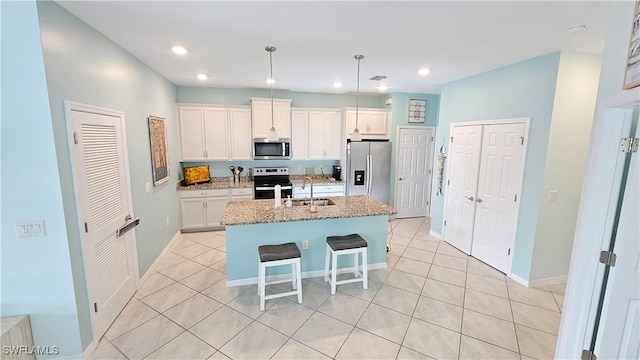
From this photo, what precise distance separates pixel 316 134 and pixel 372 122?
1.19 meters

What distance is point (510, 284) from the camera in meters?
3.21

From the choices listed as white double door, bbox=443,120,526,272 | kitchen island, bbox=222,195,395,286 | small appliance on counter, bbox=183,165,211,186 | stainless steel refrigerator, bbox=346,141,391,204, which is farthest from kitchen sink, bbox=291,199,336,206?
small appliance on counter, bbox=183,165,211,186

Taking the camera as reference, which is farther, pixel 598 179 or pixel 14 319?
pixel 14 319

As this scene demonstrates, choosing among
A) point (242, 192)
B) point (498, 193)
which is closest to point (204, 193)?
point (242, 192)

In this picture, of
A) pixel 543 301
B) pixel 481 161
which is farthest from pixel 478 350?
pixel 481 161

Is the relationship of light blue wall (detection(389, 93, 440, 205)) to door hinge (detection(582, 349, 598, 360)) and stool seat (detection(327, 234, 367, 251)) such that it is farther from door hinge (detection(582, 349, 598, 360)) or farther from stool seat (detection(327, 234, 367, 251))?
door hinge (detection(582, 349, 598, 360))

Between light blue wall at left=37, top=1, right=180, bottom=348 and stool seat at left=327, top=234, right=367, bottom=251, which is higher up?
light blue wall at left=37, top=1, right=180, bottom=348

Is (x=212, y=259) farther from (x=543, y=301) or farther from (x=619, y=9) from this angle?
(x=619, y=9)

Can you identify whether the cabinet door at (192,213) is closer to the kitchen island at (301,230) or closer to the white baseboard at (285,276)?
the kitchen island at (301,230)

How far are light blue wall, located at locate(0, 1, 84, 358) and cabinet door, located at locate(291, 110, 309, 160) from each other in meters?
3.78

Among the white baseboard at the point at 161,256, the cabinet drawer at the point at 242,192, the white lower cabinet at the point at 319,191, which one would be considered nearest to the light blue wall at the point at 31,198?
the white baseboard at the point at 161,256

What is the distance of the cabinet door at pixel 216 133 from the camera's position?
488 cm

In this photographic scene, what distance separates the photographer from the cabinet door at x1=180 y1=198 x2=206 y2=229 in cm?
470

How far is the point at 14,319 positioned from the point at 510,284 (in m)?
4.65
